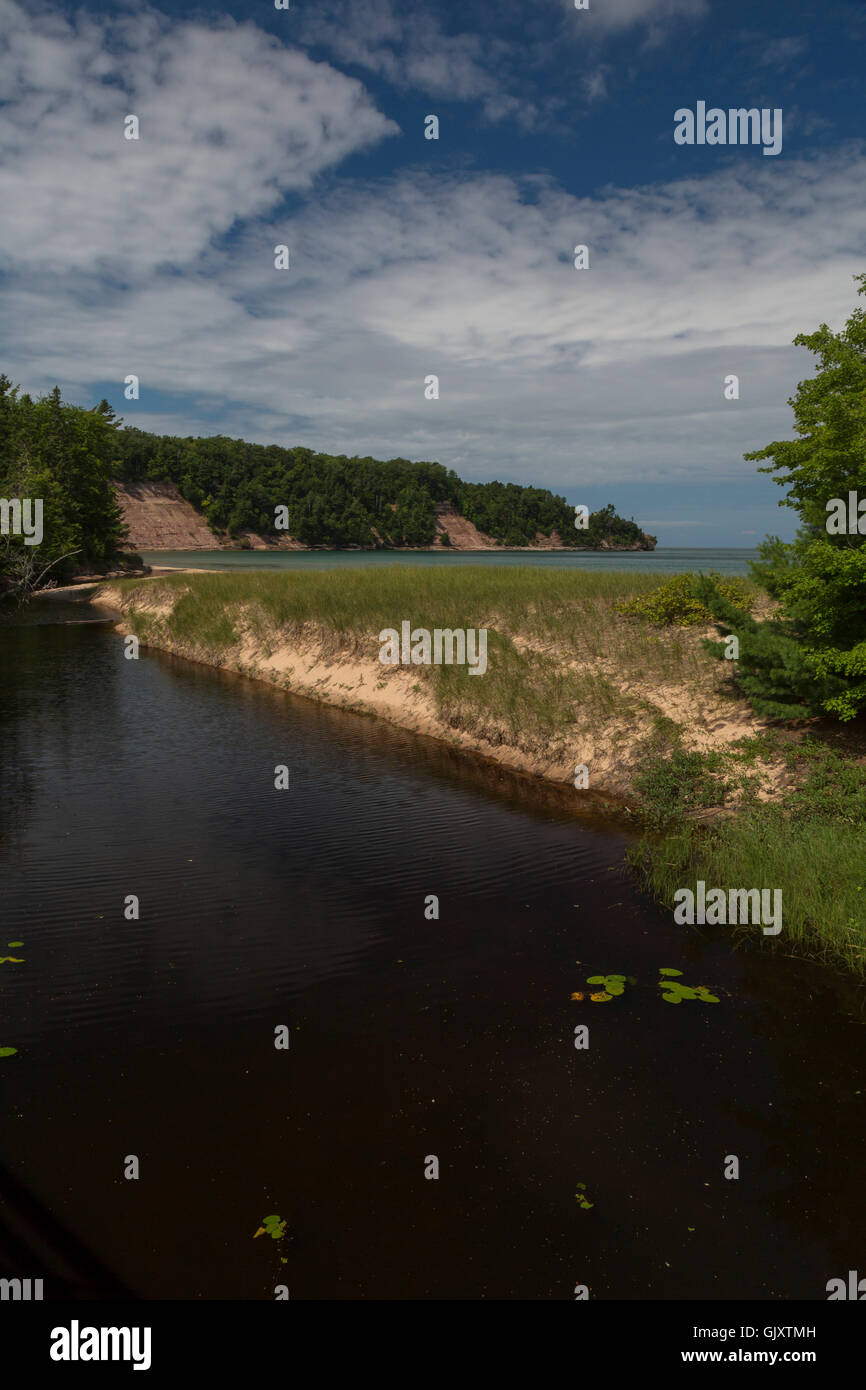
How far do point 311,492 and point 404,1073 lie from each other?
6792 inches

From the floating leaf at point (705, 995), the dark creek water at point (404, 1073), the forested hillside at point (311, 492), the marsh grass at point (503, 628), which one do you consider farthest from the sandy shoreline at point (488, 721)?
the forested hillside at point (311, 492)

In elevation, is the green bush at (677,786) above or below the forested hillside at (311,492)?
below

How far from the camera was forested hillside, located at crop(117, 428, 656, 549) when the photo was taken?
157m

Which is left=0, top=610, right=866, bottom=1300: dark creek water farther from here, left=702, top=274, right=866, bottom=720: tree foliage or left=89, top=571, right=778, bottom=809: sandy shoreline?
left=702, top=274, right=866, bottom=720: tree foliage

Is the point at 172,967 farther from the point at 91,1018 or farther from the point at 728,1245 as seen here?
the point at 728,1245

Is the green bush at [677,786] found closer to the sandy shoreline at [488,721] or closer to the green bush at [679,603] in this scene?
the sandy shoreline at [488,721]

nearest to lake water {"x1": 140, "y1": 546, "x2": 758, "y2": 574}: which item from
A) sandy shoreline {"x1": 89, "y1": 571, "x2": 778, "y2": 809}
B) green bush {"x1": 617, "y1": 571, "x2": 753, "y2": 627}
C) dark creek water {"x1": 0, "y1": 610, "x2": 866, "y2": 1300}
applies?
green bush {"x1": 617, "y1": 571, "x2": 753, "y2": 627}

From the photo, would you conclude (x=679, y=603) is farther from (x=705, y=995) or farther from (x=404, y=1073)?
(x=404, y=1073)

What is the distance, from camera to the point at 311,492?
16912cm

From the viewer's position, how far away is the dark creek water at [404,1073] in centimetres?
522

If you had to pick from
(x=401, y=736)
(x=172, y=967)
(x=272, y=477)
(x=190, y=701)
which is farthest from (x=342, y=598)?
(x=272, y=477)

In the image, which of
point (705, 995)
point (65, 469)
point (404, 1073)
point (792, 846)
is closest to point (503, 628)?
point (792, 846)

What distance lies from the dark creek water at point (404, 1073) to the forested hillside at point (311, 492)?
153653 millimetres

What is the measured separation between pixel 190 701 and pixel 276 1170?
2014 centimetres
